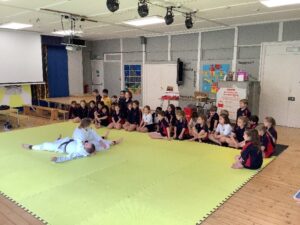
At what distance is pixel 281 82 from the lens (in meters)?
6.90

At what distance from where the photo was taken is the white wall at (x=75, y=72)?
10672 millimetres

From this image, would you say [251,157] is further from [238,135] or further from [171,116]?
[171,116]

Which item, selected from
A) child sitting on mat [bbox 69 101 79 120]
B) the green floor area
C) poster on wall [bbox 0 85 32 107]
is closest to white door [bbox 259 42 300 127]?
the green floor area

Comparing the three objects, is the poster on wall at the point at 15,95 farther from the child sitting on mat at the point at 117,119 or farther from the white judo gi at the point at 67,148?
the white judo gi at the point at 67,148

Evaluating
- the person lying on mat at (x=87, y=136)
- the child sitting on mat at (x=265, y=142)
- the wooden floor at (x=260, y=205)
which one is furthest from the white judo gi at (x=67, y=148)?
the child sitting on mat at (x=265, y=142)

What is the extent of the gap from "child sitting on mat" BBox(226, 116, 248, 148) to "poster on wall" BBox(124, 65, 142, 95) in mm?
5600

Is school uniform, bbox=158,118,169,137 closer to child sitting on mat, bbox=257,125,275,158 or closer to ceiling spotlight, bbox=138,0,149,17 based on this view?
child sitting on mat, bbox=257,125,275,158

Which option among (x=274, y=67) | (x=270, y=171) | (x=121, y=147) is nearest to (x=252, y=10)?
(x=274, y=67)

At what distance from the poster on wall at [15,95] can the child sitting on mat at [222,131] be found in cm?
709

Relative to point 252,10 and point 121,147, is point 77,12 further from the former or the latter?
point 252,10

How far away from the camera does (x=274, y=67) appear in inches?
274

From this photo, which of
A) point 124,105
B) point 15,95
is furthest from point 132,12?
point 15,95

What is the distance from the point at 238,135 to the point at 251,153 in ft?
4.06

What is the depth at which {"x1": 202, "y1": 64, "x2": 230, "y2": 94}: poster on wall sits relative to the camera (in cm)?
781
